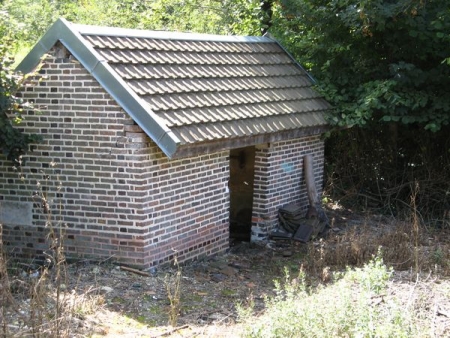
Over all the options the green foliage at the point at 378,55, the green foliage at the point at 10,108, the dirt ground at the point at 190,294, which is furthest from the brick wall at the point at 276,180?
the green foliage at the point at 10,108

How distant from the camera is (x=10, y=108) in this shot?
945cm

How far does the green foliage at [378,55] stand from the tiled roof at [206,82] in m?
0.57

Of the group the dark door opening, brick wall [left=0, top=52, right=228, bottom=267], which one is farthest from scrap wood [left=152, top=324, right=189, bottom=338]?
the dark door opening

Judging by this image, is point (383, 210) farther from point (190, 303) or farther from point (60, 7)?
point (60, 7)

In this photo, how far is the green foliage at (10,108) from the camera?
9.25 m

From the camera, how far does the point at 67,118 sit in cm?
968

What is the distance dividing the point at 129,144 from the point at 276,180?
3.69m

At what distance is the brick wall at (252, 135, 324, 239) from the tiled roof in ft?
1.85

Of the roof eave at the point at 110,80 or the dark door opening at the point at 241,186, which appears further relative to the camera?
the dark door opening at the point at 241,186

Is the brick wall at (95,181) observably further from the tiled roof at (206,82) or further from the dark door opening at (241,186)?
the dark door opening at (241,186)

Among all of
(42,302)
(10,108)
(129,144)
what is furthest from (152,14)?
(42,302)

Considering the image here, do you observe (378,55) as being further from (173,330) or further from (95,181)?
(173,330)

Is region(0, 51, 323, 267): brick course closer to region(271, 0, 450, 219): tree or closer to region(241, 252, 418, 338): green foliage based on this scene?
region(241, 252, 418, 338): green foliage

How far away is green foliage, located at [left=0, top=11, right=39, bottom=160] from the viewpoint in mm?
9250
